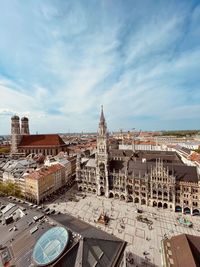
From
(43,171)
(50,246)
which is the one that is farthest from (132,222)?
(43,171)

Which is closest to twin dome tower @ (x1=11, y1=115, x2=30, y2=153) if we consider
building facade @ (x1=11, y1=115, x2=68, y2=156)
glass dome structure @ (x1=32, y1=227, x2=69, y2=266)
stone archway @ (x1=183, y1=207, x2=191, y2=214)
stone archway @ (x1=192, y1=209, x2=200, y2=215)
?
building facade @ (x1=11, y1=115, x2=68, y2=156)

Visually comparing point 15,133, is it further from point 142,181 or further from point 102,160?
point 142,181

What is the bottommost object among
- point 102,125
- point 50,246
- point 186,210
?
point 186,210

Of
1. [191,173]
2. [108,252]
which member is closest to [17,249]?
[108,252]

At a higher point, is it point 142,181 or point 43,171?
point 43,171

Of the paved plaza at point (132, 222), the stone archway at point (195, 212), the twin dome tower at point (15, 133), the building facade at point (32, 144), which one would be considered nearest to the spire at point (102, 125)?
the paved plaza at point (132, 222)

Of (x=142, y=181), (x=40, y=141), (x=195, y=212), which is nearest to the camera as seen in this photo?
(x=195, y=212)

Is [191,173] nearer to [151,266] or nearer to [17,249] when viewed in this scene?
[151,266]

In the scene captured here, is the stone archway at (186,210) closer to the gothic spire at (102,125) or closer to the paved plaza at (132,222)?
the paved plaza at (132,222)

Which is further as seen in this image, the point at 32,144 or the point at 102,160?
the point at 32,144
